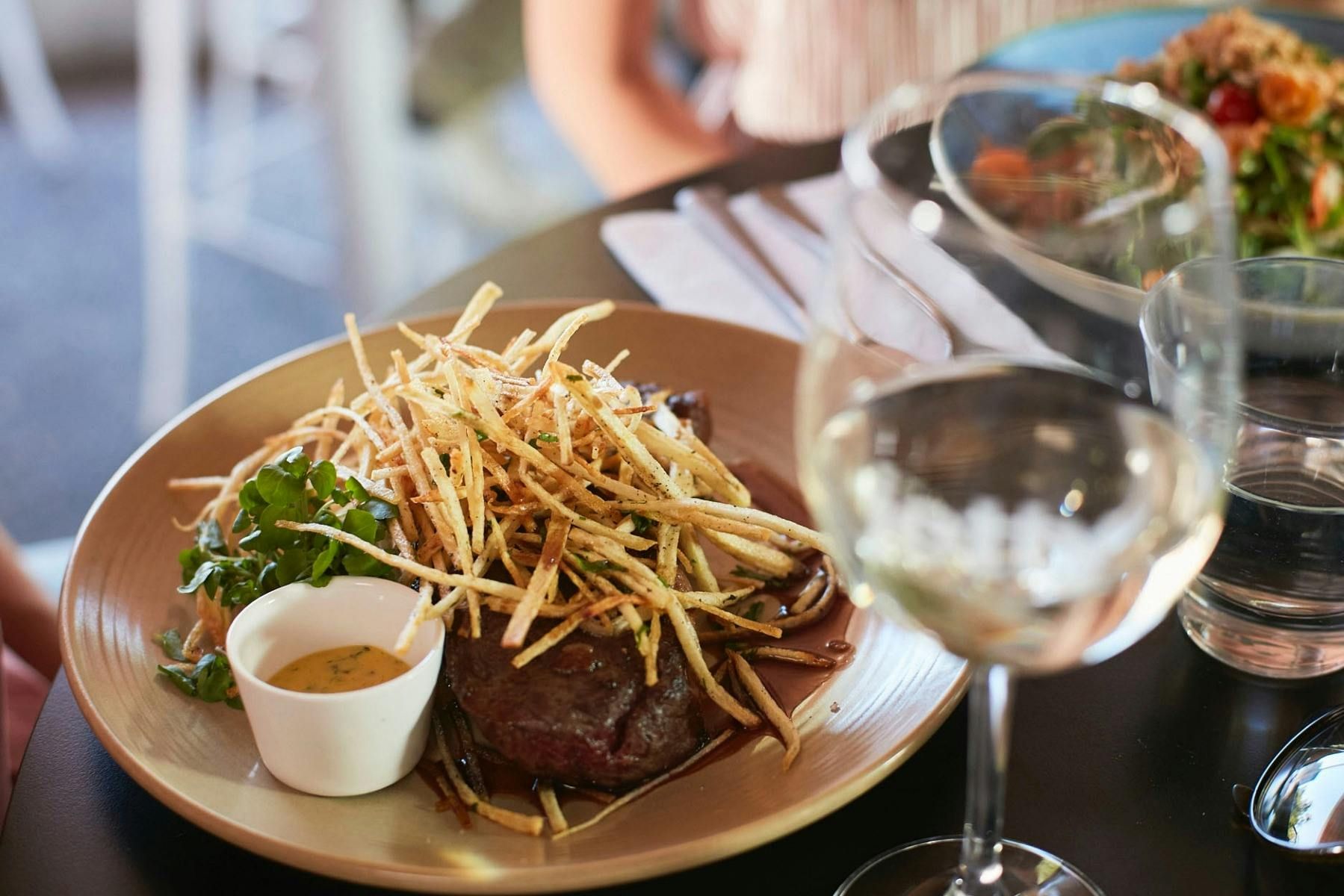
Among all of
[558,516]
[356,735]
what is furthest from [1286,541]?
[356,735]

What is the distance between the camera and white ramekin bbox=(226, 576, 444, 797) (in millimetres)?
1064

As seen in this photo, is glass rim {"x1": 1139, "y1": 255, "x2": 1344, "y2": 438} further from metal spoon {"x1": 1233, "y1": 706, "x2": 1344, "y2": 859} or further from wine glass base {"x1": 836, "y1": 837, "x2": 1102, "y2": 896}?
wine glass base {"x1": 836, "y1": 837, "x2": 1102, "y2": 896}

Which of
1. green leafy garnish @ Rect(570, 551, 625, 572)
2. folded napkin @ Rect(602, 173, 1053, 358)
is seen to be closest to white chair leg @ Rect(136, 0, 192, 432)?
folded napkin @ Rect(602, 173, 1053, 358)

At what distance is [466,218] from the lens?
16.1 ft

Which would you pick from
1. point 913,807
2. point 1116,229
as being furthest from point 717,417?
point 1116,229

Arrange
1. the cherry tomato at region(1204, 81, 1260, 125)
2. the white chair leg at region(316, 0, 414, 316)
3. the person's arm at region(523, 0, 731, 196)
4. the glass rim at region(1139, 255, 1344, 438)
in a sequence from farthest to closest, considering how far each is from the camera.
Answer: the white chair leg at region(316, 0, 414, 316)
the person's arm at region(523, 0, 731, 196)
the cherry tomato at region(1204, 81, 1260, 125)
the glass rim at region(1139, 255, 1344, 438)

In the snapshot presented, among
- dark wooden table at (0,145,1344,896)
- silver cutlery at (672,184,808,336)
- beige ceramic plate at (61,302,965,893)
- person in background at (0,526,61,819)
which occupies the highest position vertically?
silver cutlery at (672,184,808,336)

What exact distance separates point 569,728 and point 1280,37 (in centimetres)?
178

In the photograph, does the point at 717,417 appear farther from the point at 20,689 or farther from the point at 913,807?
the point at 20,689

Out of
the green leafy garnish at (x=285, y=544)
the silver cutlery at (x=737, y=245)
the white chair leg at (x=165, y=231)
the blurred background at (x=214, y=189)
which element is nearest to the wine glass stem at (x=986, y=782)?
the green leafy garnish at (x=285, y=544)

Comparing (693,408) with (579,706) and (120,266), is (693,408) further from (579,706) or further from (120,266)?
(120,266)

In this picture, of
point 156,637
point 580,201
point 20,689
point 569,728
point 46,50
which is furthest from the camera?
point 46,50

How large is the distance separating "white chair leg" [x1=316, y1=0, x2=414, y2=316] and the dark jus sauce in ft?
8.61

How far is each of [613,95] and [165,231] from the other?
166cm
